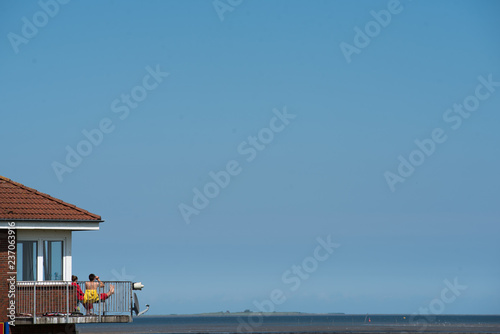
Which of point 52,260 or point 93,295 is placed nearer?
point 93,295

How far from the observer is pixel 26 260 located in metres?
32.2

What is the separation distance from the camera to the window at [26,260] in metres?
32.0

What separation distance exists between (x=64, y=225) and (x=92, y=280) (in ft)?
7.51

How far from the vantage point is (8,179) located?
113ft

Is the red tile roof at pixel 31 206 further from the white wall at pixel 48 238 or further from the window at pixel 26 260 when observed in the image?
the window at pixel 26 260

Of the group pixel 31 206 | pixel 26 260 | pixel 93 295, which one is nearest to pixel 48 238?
pixel 26 260

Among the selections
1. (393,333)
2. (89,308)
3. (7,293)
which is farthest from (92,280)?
(393,333)

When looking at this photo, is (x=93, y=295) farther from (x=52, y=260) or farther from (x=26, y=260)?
(x=26, y=260)

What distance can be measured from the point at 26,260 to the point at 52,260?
100 cm

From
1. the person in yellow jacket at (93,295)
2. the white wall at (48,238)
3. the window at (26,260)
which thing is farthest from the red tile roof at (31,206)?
the person in yellow jacket at (93,295)

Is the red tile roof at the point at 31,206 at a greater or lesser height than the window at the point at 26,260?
greater

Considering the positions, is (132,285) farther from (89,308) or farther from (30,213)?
(30,213)

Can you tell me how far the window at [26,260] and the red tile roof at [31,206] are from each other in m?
1.11

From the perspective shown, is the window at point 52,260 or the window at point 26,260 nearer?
the window at point 26,260
